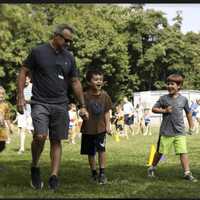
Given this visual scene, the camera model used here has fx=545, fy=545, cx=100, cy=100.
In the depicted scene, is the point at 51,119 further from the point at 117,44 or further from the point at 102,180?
the point at 117,44

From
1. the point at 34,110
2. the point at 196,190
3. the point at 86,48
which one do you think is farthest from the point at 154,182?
the point at 86,48

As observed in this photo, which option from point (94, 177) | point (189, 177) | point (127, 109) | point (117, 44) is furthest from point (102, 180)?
point (117, 44)

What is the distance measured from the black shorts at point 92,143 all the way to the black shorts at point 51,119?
978mm

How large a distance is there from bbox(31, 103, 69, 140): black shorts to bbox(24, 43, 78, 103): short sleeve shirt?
0.09 meters

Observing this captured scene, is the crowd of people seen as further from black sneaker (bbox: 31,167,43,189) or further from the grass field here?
the grass field

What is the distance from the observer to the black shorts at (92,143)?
7812mm

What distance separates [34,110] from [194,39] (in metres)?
52.6

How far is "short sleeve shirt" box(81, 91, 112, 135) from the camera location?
25.6 feet

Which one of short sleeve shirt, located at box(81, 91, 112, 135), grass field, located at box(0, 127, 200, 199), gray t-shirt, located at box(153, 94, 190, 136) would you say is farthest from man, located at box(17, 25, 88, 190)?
gray t-shirt, located at box(153, 94, 190, 136)

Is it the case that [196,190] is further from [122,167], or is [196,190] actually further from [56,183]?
[122,167]

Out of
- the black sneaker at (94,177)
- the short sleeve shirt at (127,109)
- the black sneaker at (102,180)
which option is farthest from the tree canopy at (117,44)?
the black sneaker at (102,180)

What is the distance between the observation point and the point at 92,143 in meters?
7.87

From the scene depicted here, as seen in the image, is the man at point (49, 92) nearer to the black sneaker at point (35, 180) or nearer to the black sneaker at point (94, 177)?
the black sneaker at point (35, 180)

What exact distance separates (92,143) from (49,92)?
1416 mm
